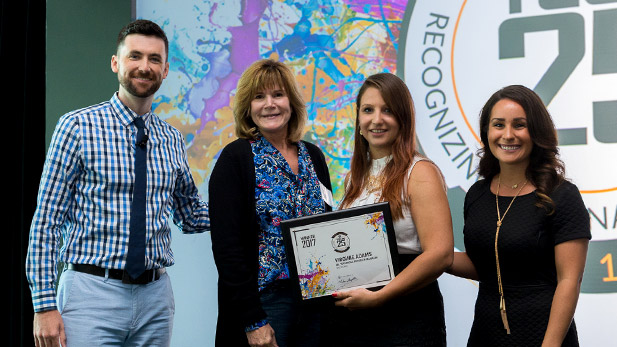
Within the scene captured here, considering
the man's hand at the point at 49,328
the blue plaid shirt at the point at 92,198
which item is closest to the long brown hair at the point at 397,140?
the blue plaid shirt at the point at 92,198

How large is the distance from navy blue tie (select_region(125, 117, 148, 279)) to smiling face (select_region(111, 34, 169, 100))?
0.50 ft

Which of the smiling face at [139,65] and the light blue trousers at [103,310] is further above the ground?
the smiling face at [139,65]

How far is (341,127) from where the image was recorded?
3.56 meters

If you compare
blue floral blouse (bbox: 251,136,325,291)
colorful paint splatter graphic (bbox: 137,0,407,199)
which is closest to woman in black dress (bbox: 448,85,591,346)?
blue floral blouse (bbox: 251,136,325,291)

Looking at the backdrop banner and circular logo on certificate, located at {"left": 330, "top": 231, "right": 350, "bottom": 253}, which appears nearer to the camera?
circular logo on certificate, located at {"left": 330, "top": 231, "right": 350, "bottom": 253}

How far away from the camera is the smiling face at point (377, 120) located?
1948 mm

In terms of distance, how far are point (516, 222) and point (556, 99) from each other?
150 cm

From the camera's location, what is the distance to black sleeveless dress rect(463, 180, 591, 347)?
6.07ft

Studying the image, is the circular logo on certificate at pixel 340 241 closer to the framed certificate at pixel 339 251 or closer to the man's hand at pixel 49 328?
the framed certificate at pixel 339 251

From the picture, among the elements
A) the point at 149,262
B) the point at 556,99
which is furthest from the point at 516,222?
the point at 556,99

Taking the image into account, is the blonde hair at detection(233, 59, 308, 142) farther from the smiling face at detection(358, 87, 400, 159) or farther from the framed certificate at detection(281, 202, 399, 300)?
the framed certificate at detection(281, 202, 399, 300)

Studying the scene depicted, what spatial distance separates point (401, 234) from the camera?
1888 mm

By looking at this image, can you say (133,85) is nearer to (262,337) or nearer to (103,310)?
(103,310)

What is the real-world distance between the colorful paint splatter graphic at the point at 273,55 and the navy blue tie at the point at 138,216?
5.03 ft
